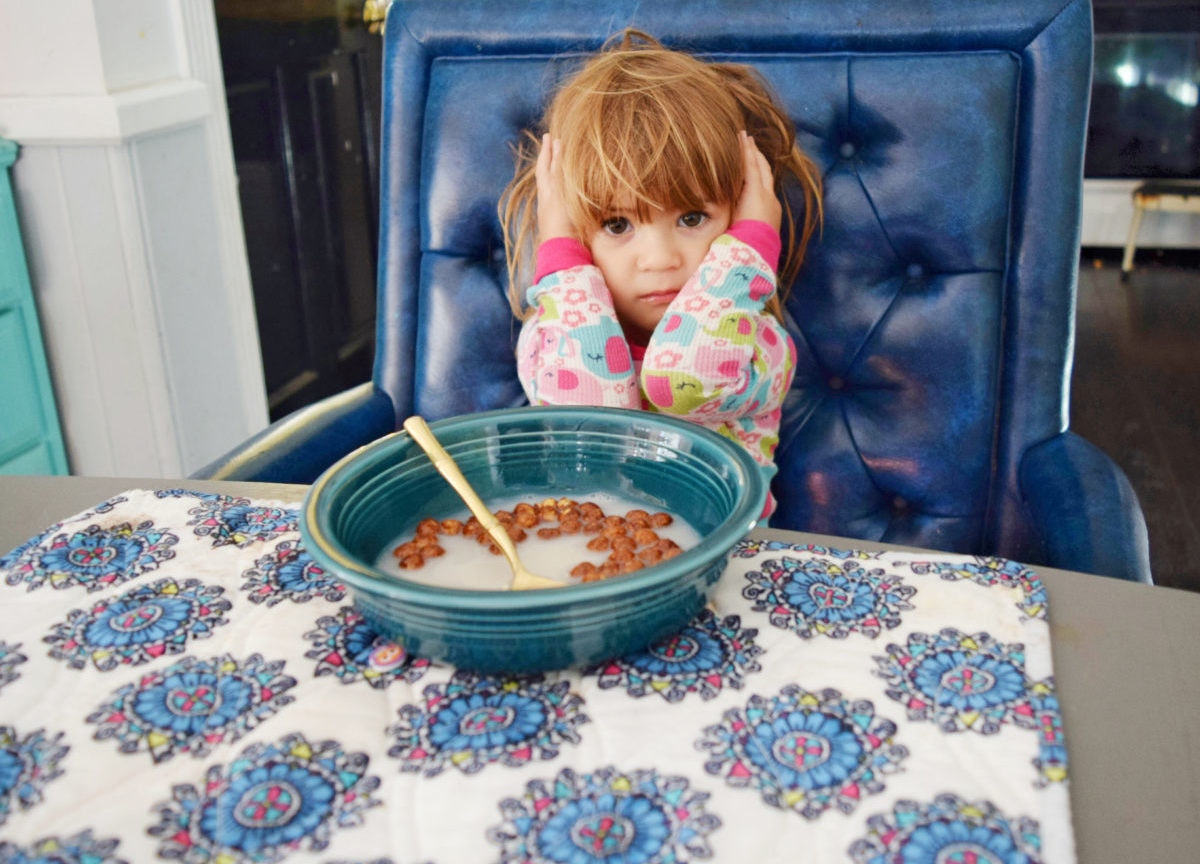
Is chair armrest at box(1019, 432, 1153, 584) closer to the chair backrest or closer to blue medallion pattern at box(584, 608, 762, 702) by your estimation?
the chair backrest

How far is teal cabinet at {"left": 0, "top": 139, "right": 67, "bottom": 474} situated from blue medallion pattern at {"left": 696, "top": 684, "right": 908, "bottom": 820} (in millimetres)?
1810

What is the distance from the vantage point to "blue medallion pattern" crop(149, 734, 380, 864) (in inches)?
18.8

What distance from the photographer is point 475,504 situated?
0.69 meters

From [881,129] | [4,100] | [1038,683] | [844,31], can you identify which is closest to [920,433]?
[881,129]

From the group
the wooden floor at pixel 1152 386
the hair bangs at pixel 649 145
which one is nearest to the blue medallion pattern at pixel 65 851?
the hair bangs at pixel 649 145

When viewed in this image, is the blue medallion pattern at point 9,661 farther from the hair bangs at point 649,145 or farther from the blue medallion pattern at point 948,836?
the hair bangs at point 649,145

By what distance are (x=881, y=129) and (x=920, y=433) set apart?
35 cm

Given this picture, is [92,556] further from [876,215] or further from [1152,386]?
[1152,386]

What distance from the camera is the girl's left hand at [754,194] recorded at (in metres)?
1.13

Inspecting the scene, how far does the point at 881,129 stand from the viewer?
1217 mm

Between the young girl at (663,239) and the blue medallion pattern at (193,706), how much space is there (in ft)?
1.87

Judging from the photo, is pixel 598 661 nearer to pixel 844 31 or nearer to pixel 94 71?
pixel 844 31

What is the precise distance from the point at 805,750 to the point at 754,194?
0.73 meters

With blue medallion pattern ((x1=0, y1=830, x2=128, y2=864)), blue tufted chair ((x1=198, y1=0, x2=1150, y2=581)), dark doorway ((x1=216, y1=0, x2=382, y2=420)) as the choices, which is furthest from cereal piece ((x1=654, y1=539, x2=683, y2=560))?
dark doorway ((x1=216, y1=0, x2=382, y2=420))
